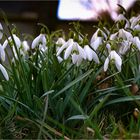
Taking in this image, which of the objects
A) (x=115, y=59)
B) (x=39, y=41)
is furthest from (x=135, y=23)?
(x=39, y=41)

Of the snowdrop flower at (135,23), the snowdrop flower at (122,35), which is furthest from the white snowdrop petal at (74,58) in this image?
the snowdrop flower at (135,23)

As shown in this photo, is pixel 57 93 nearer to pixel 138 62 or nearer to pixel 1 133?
pixel 1 133

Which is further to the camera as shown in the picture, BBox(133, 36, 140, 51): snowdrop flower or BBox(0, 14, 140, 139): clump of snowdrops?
BBox(133, 36, 140, 51): snowdrop flower

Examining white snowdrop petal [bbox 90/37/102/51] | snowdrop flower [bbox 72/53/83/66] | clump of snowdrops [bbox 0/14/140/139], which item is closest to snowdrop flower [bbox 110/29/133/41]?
clump of snowdrops [bbox 0/14/140/139]

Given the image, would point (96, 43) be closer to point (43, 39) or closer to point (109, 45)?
point (109, 45)

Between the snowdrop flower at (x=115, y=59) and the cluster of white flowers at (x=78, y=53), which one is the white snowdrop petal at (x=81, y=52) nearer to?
the cluster of white flowers at (x=78, y=53)

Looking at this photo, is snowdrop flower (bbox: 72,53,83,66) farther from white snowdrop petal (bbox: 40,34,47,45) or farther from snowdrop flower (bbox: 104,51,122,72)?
white snowdrop petal (bbox: 40,34,47,45)

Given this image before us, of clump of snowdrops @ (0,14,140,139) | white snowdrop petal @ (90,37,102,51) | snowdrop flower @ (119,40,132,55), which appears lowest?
clump of snowdrops @ (0,14,140,139)
